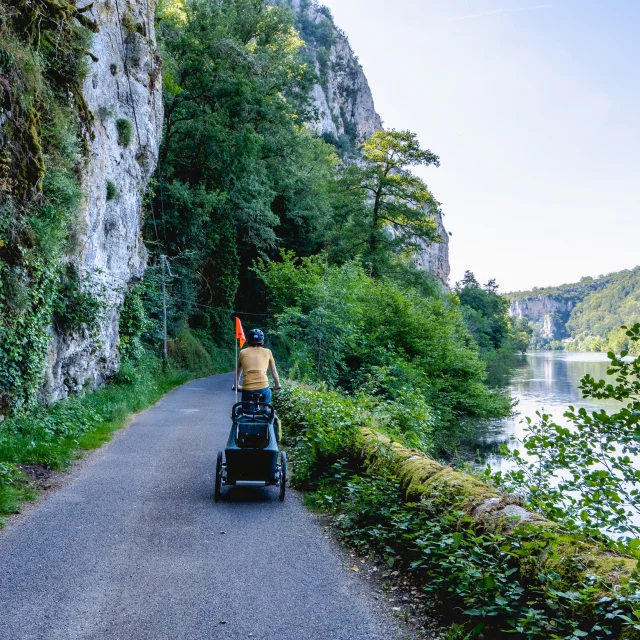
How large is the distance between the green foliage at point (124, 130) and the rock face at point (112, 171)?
0.03 meters

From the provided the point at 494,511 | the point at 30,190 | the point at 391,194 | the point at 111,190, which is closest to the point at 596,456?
the point at 494,511

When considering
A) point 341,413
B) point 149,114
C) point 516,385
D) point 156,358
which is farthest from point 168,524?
point 516,385

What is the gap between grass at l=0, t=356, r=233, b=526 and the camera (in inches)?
253

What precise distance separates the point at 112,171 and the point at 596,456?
14.8 metres

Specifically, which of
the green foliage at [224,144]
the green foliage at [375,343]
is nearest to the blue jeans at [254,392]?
the green foliage at [375,343]

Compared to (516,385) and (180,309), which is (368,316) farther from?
(516,385)

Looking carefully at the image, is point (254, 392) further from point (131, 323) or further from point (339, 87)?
point (339, 87)

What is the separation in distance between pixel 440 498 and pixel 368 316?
17.5m

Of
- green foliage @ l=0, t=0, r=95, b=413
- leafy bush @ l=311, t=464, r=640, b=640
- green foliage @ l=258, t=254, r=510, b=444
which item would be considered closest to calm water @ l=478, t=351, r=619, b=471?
green foliage @ l=258, t=254, r=510, b=444

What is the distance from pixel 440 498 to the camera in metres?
4.67

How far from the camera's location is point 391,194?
30.6 metres

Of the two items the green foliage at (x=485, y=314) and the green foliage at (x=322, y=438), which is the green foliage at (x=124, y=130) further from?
the green foliage at (x=485, y=314)

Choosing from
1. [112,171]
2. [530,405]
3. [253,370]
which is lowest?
[530,405]

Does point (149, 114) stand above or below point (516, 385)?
above
